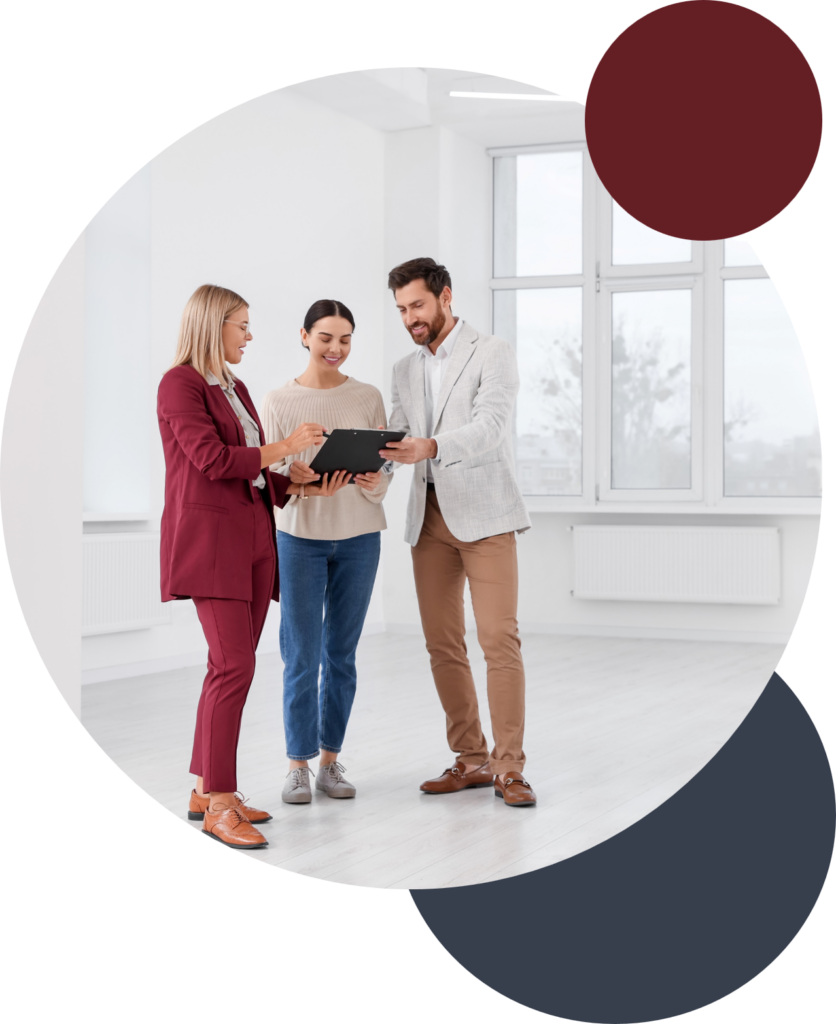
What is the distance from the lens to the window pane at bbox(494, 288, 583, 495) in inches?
284

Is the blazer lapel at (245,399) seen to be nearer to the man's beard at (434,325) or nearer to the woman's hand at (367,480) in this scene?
the woman's hand at (367,480)

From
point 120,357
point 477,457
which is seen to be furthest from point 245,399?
point 120,357

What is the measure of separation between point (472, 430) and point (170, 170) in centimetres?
325

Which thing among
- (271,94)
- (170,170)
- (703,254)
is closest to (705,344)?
(703,254)

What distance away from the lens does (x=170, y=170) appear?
5254mm

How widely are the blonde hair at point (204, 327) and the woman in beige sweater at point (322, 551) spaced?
450 mm

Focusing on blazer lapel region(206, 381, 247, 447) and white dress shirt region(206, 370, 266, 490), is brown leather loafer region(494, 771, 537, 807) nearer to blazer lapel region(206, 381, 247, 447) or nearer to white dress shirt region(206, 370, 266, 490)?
white dress shirt region(206, 370, 266, 490)

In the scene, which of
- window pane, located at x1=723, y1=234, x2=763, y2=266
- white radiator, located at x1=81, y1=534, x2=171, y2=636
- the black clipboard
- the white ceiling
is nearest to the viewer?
the black clipboard

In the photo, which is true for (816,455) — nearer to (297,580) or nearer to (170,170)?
(170,170)

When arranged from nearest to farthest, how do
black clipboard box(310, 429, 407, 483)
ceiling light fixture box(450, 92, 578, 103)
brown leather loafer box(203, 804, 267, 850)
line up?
brown leather loafer box(203, 804, 267, 850) < black clipboard box(310, 429, 407, 483) < ceiling light fixture box(450, 92, 578, 103)

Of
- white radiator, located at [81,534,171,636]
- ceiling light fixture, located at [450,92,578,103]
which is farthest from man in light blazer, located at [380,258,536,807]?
ceiling light fixture, located at [450,92,578,103]

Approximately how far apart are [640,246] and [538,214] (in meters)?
0.75

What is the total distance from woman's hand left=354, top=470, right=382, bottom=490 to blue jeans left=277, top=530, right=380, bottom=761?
0.17m

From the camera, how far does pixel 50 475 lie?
2.33m
